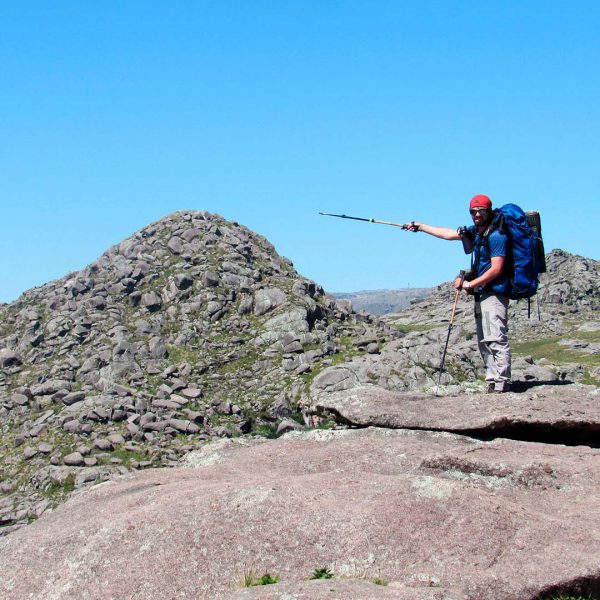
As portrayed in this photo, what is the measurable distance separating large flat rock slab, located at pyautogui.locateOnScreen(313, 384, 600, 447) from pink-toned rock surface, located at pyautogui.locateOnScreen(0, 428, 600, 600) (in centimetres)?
193

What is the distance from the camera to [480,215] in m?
16.9

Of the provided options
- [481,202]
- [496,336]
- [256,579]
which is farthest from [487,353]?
[256,579]

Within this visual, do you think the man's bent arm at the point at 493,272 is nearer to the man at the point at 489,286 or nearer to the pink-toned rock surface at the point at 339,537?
the man at the point at 489,286

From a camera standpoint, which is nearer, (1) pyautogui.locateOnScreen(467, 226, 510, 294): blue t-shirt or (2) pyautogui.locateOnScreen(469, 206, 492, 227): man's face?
(1) pyautogui.locateOnScreen(467, 226, 510, 294): blue t-shirt

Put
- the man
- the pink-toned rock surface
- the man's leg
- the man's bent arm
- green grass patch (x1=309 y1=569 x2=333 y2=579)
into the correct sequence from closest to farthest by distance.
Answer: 1. the pink-toned rock surface
2. green grass patch (x1=309 y1=569 x2=333 y2=579)
3. the man's bent arm
4. the man
5. the man's leg

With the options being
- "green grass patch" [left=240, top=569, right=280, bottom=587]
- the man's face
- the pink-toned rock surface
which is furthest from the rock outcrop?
"green grass patch" [left=240, top=569, right=280, bottom=587]

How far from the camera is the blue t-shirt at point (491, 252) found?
54.6 feet

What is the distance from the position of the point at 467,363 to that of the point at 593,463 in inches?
1428

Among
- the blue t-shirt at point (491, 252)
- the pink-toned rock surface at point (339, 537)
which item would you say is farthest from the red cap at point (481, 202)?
the pink-toned rock surface at point (339, 537)

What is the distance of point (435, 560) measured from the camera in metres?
10.4

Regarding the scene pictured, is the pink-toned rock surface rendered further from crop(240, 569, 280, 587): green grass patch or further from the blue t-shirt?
the blue t-shirt

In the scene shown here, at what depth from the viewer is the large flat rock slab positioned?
51.6 ft

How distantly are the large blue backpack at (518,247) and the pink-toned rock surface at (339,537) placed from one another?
14.7ft

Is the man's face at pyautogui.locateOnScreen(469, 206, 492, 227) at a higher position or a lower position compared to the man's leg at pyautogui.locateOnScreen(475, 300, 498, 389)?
higher
